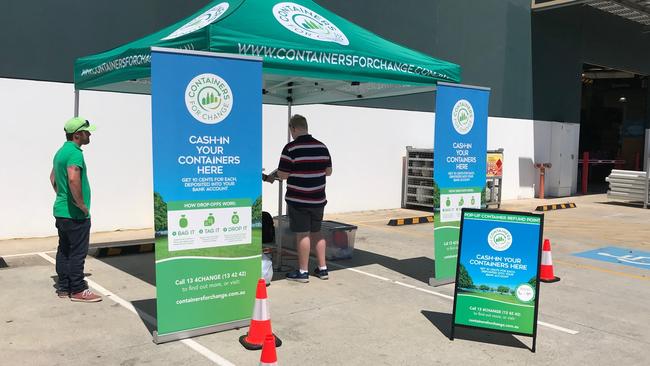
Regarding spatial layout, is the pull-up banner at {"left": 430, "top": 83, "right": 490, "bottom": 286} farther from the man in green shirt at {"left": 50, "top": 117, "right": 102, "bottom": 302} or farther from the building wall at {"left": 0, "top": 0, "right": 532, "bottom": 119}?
the building wall at {"left": 0, "top": 0, "right": 532, "bottom": 119}

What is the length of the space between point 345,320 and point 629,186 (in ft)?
48.2

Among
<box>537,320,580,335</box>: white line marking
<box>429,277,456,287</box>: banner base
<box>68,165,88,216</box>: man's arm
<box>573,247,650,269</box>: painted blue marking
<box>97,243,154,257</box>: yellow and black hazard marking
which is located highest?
<box>68,165,88,216</box>: man's arm

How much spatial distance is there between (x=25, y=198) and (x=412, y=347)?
23.4 ft

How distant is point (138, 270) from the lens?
282 inches

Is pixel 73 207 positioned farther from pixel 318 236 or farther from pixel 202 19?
pixel 318 236

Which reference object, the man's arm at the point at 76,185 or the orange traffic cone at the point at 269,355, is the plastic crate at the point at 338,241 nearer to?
the man's arm at the point at 76,185

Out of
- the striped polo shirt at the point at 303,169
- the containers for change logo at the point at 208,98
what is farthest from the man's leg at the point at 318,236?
the containers for change logo at the point at 208,98

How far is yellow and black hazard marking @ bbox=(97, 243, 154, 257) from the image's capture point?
26.2 ft

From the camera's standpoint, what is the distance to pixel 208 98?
15.3ft

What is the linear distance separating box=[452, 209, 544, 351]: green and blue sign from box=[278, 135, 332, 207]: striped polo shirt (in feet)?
6.45

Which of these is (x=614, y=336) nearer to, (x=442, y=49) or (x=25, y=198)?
(x=25, y=198)

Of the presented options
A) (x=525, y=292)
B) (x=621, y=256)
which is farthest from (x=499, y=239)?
(x=621, y=256)

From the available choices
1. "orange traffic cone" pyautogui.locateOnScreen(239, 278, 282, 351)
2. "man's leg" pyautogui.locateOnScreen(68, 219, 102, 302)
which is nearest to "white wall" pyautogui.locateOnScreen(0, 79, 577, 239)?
"man's leg" pyautogui.locateOnScreen(68, 219, 102, 302)

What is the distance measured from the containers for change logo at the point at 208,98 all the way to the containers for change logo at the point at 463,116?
314 centimetres
